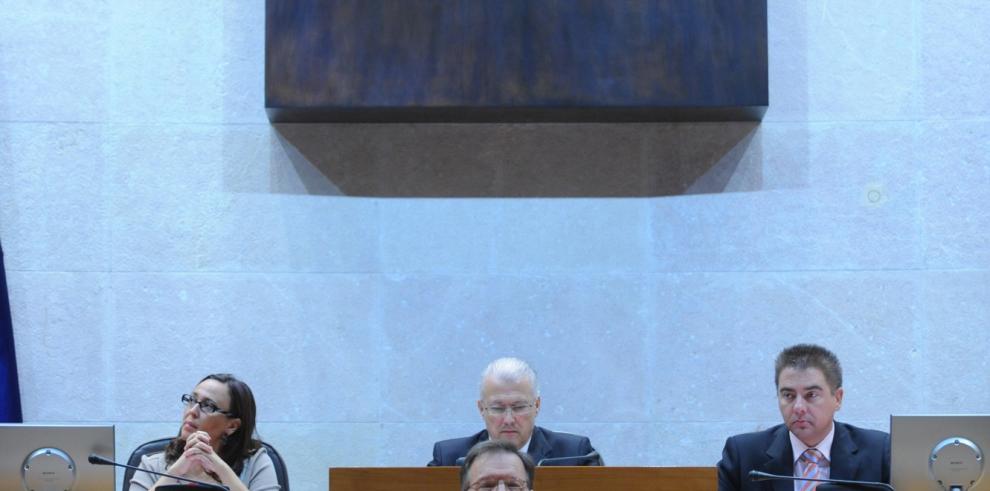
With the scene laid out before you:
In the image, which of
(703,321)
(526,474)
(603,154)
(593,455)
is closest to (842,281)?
(703,321)

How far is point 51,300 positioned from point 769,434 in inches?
128

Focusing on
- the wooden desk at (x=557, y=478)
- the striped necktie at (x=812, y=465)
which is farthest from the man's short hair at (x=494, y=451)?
the striped necktie at (x=812, y=465)

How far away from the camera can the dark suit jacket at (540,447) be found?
14.8 ft

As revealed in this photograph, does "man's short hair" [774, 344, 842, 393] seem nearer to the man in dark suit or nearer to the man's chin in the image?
the man in dark suit

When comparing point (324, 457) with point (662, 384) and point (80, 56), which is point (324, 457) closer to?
point (662, 384)

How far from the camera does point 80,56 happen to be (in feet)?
18.2

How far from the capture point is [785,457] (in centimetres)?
413

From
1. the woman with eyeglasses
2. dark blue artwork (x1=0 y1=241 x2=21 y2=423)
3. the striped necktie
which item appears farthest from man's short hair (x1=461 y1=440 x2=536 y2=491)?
dark blue artwork (x1=0 y1=241 x2=21 y2=423)

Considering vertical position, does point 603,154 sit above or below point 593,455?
above

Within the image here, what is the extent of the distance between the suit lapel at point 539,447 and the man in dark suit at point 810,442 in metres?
0.66

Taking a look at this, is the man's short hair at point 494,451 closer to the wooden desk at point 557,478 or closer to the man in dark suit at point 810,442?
the wooden desk at point 557,478

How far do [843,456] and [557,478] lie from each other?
113 cm

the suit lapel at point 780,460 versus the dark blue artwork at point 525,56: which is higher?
the dark blue artwork at point 525,56

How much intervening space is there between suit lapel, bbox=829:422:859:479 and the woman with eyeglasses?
1.91 m
